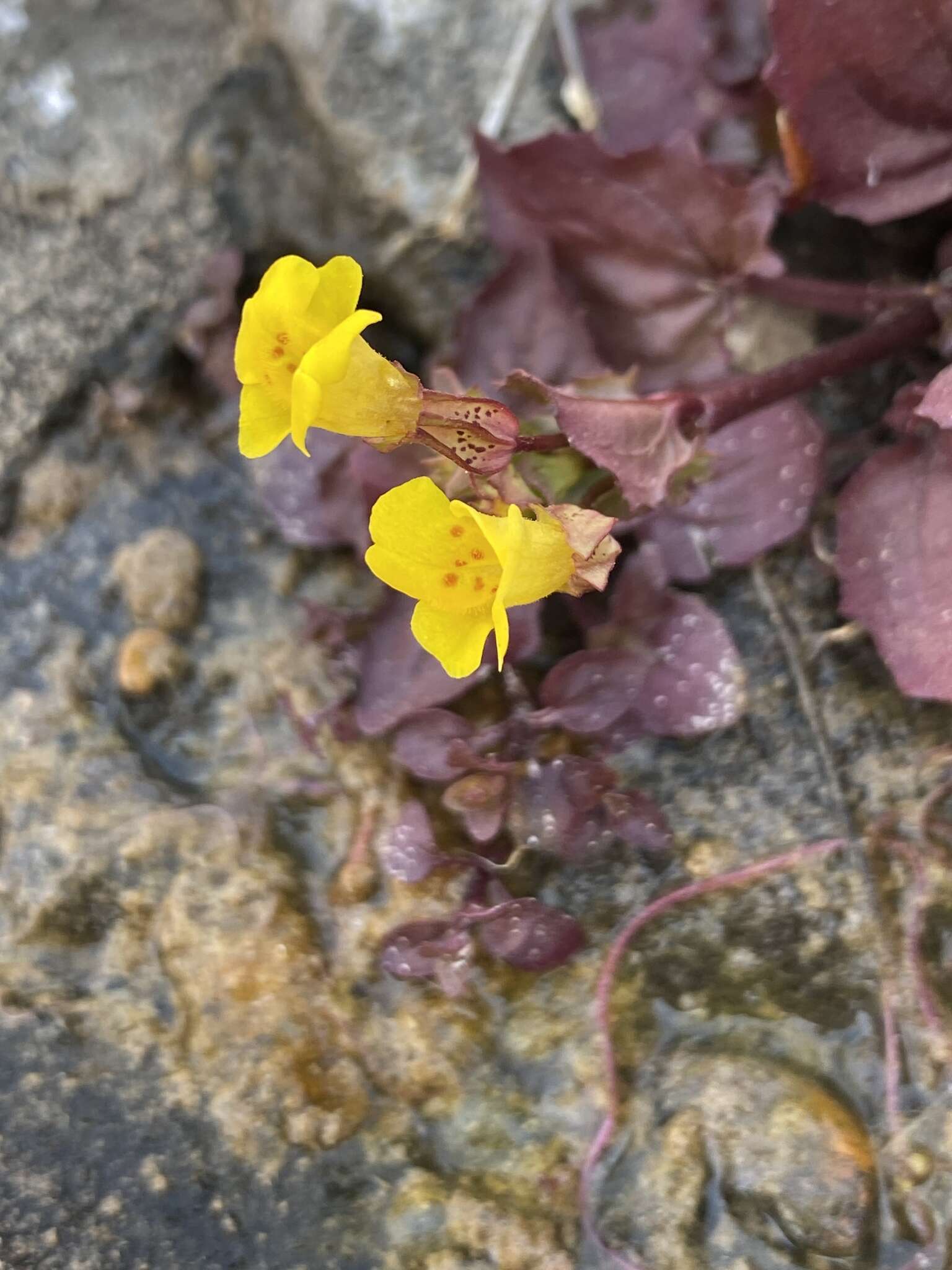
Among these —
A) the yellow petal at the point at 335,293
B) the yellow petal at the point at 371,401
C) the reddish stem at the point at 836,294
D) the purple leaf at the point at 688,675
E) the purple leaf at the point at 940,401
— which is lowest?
the purple leaf at the point at 688,675

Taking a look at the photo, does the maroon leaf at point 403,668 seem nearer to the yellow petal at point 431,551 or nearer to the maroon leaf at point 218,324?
the yellow petal at point 431,551

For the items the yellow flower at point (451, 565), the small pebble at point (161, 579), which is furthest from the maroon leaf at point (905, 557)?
the small pebble at point (161, 579)

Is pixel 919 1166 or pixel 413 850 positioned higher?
pixel 413 850

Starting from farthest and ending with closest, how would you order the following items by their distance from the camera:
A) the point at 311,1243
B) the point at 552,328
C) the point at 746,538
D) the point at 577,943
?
the point at 552,328, the point at 746,538, the point at 577,943, the point at 311,1243

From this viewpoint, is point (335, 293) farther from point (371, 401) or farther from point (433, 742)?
point (433, 742)

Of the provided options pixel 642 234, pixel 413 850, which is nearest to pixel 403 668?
pixel 413 850

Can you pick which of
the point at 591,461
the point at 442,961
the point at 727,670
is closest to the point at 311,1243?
the point at 442,961

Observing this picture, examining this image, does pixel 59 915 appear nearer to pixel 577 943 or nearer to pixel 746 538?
pixel 577 943
